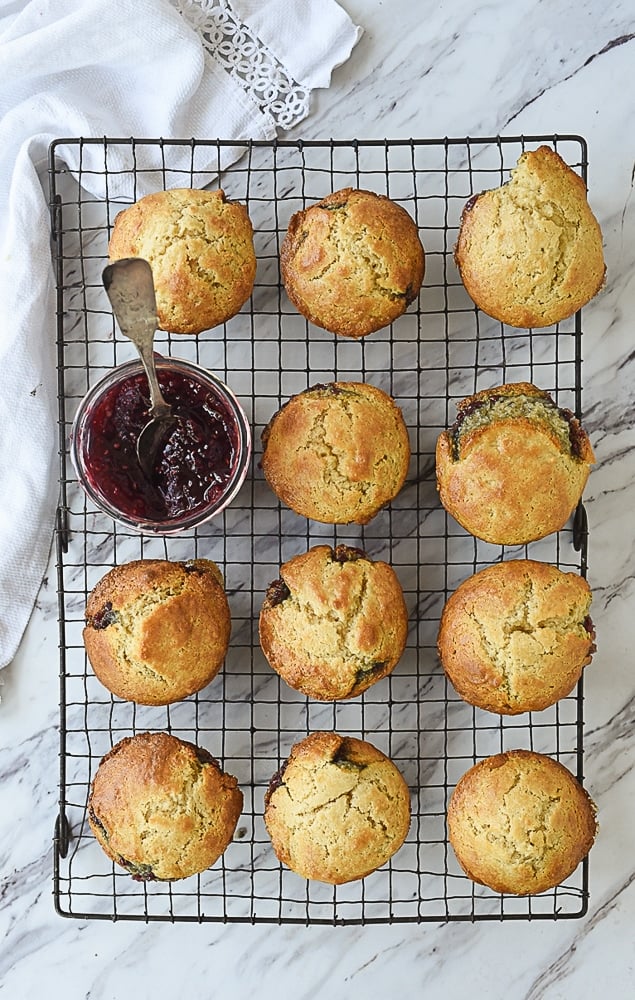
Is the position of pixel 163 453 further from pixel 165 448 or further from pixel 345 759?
pixel 345 759

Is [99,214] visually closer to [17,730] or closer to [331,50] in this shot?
[331,50]

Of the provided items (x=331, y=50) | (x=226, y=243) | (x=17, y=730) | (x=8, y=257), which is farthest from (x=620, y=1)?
(x=17, y=730)

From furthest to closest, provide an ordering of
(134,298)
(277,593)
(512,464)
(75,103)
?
(75,103)
(277,593)
(512,464)
(134,298)

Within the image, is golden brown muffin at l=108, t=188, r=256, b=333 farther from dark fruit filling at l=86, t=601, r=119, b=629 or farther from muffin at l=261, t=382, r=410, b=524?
dark fruit filling at l=86, t=601, r=119, b=629

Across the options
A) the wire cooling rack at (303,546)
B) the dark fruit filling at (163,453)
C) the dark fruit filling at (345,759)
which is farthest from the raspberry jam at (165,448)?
the dark fruit filling at (345,759)

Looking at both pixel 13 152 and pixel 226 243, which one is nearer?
pixel 226 243

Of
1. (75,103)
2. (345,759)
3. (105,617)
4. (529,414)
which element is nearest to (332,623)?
(345,759)
